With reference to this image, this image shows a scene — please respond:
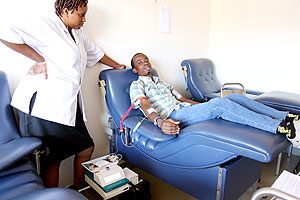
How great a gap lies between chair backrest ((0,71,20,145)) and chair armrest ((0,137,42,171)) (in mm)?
75

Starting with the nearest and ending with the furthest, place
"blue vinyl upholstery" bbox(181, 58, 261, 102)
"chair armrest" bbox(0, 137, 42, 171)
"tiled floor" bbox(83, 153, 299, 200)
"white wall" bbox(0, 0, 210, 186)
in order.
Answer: "chair armrest" bbox(0, 137, 42, 171)
"white wall" bbox(0, 0, 210, 186)
"tiled floor" bbox(83, 153, 299, 200)
"blue vinyl upholstery" bbox(181, 58, 261, 102)

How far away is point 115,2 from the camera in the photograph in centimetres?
190

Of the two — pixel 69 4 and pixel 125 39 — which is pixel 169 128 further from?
pixel 125 39

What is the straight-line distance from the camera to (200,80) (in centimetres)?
261

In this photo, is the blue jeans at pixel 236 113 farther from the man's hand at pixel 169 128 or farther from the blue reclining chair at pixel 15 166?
the blue reclining chair at pixel 15 166

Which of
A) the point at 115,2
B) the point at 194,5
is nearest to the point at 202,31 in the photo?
the point at 194,5

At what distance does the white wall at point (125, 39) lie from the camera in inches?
57.6

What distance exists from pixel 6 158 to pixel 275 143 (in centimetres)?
138

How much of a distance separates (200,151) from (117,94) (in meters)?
0.82

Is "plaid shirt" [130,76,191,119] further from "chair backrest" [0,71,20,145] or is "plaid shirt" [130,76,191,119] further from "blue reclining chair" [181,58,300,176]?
"chair backrest" [0,71,20,145]

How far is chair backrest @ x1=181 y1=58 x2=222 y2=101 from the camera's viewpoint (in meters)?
2.51

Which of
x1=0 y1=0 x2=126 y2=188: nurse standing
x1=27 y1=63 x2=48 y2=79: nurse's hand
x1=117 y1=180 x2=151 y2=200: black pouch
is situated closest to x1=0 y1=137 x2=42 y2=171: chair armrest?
x1=0 y1=0 x2=126 y2=188: nurse standing

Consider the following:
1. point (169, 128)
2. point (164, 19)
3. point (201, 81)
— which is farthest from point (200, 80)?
point (169, 128)

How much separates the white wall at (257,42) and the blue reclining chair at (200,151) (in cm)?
151
